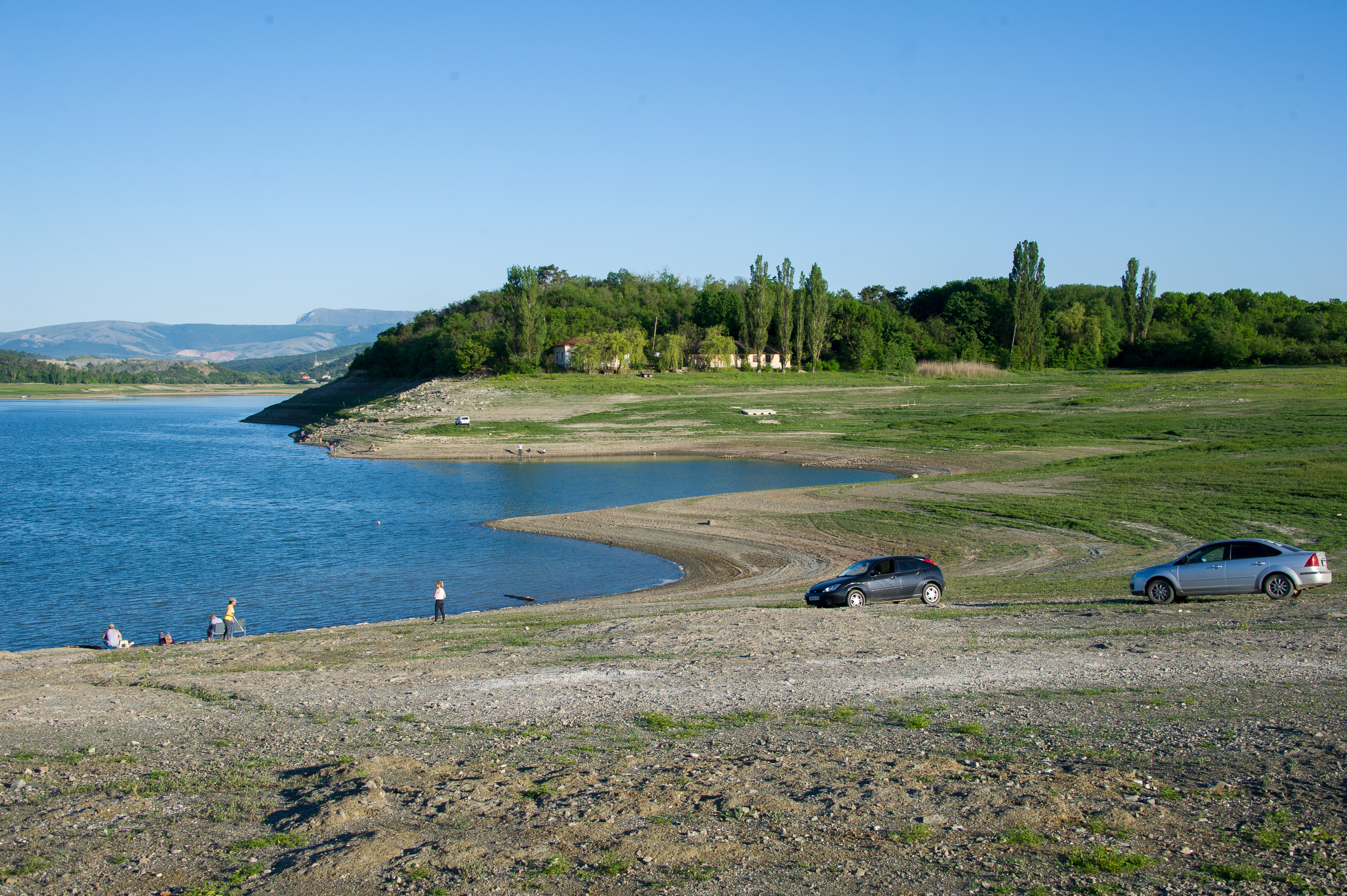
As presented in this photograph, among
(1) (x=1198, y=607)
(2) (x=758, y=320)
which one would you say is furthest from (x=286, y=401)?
(1) (x=1198, y=607)

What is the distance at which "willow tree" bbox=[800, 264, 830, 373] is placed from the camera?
13162 centimetres

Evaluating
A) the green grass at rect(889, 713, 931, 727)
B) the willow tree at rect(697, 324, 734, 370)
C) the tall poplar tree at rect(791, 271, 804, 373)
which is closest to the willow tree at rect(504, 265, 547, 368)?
the willow tree at rect(697, 324, 734, 370)

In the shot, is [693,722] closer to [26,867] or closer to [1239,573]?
[26,867]

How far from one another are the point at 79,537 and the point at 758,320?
98.5 m

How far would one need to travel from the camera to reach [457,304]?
163 m

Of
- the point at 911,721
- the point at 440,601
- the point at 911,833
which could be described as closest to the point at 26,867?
the point at 911,833

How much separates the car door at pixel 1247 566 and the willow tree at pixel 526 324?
104104 millimetres

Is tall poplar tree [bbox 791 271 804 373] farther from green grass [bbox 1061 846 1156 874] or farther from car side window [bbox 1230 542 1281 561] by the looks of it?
green grass [bbox 1061 846 1156 874]

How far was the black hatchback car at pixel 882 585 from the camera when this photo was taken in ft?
79.7

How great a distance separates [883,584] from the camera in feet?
80.2

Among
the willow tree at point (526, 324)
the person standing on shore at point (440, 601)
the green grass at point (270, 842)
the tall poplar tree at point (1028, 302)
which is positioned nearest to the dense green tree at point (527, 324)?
the willow tree at point (526, 324)

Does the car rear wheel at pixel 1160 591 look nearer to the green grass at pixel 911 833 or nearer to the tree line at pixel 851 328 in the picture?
the green grass at pixel 911 833

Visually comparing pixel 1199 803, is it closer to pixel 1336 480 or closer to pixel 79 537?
pixel 1336 480

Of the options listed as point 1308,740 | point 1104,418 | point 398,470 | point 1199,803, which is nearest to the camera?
point 1199,803
